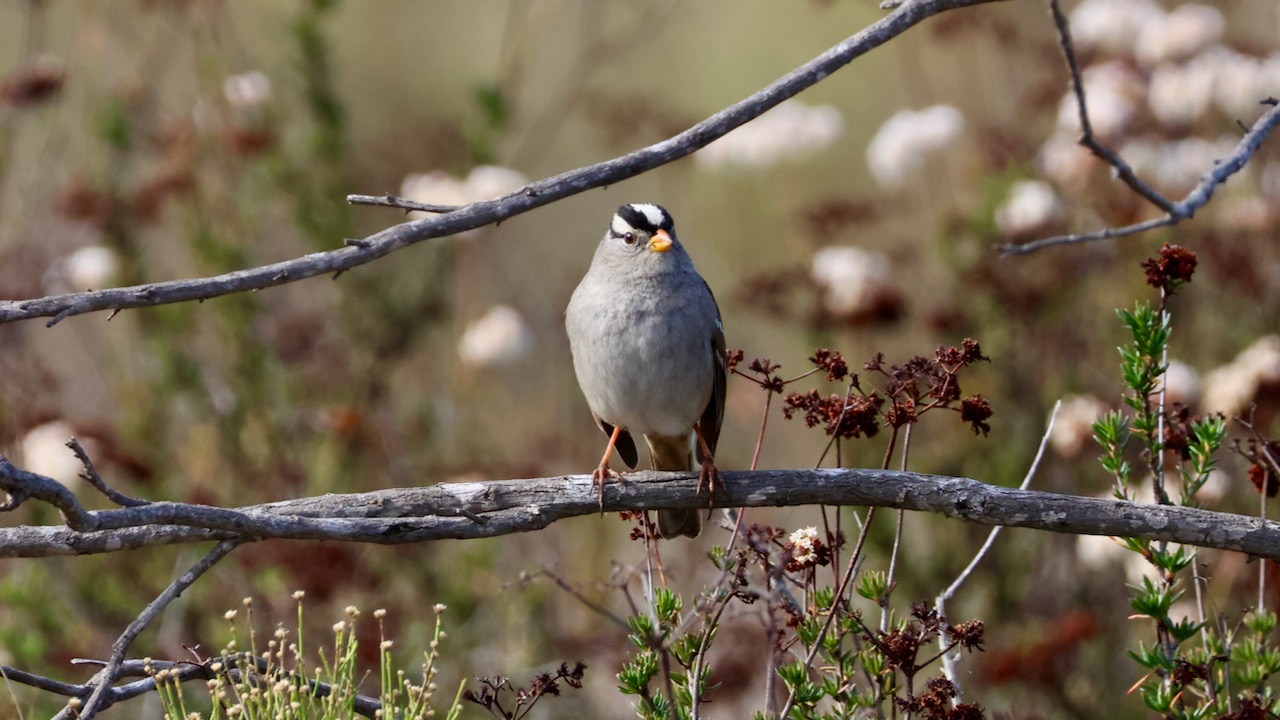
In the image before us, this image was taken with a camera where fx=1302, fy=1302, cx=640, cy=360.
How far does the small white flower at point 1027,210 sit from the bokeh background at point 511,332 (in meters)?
0.02

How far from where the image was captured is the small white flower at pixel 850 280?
6.71 meters

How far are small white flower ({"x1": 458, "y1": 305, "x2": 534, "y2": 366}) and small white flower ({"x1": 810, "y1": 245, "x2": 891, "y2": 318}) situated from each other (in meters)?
1.62

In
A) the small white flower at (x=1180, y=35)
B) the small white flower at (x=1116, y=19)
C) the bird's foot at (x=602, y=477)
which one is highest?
the small white flower at (x=1116, y=19)

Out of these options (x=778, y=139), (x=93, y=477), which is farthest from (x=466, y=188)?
(x=93, y=477)

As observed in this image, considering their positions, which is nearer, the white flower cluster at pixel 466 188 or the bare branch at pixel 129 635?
the bare branch at pixel 129 635

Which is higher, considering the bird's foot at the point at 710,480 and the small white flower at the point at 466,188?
the small white flower at the point at 466,188

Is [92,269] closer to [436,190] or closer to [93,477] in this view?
[436,190]

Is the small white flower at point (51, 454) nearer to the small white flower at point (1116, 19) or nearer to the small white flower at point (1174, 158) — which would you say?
the small white flower at point (1174, 158)

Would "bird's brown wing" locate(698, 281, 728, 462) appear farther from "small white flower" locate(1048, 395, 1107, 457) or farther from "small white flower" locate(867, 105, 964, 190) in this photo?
"small white flower" locate(867, 105, 964, 190)

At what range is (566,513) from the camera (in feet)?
11.0

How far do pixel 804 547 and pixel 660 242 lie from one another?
6.05 feet

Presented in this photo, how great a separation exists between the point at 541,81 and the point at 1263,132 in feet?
33.8

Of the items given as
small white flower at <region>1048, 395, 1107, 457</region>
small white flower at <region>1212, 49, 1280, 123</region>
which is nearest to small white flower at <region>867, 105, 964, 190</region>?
small white flower at <region>1212, 49, 1280, 123</region>

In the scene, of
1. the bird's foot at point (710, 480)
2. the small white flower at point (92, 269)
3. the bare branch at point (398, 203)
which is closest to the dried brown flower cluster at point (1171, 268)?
the bird's foot at point (710, 480)
